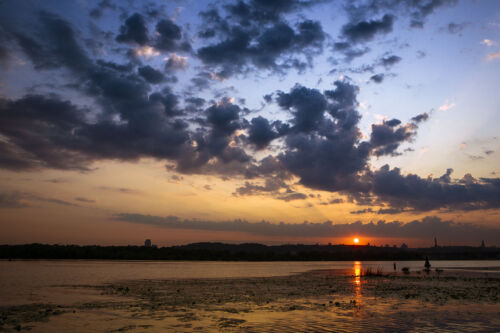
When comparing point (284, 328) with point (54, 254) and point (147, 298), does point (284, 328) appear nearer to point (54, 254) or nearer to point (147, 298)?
point (147, 298)

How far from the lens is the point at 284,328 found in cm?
1864

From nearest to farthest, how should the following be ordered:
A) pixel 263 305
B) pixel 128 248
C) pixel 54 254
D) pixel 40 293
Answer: pixel 263 305 → pixel 40 293 → pixel 54 254 → pixel 128 248

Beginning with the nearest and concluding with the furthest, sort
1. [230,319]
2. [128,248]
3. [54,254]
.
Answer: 1. [230,319]
2. [54,254]
3. [128,248]

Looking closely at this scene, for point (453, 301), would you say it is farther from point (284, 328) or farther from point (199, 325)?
point (199, 325)

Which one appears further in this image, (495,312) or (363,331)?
(495,312)

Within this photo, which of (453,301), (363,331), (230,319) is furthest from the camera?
(453,301)

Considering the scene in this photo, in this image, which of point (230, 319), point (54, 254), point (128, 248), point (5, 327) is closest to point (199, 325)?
point (230, 319)

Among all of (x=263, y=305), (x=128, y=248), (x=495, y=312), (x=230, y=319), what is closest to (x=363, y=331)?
(x=230, y=319)

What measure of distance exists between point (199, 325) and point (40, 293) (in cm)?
2157

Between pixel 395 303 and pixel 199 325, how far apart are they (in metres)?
16.3

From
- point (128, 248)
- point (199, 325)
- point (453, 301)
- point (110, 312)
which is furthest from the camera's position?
point (128, 248)

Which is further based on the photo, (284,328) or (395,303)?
(395,303)

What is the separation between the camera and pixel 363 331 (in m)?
17.9

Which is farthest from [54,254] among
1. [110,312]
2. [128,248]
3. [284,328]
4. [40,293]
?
[284,328]
